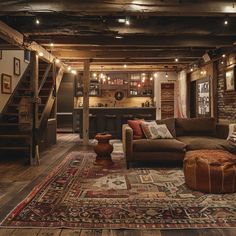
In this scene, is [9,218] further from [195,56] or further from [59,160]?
[195,56]

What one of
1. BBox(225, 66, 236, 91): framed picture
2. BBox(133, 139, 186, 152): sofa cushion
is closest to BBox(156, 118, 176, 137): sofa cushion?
BBox(133, 139, 186, 152): sofa cushion

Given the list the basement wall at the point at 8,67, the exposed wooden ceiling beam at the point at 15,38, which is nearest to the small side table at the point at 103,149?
the exposed wooden ceiling beam at the point at 15,38

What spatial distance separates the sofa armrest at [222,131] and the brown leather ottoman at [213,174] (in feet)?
6.32

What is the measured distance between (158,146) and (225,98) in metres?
3.01

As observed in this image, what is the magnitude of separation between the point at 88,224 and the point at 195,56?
662 cm

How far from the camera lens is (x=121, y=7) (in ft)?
12.9

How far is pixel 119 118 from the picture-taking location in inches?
386

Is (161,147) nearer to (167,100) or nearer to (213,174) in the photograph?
(213,174)

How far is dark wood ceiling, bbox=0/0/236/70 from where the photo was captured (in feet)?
12.9

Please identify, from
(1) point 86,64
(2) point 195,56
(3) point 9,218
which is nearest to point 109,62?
(1) point 86,64

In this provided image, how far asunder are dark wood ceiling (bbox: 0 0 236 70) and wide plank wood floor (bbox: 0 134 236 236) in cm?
244

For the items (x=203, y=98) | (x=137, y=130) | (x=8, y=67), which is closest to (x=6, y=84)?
(x=8, y=67)

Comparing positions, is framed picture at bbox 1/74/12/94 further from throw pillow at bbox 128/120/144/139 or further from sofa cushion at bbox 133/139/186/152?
sofa cushion at bbox 133/139/186/152

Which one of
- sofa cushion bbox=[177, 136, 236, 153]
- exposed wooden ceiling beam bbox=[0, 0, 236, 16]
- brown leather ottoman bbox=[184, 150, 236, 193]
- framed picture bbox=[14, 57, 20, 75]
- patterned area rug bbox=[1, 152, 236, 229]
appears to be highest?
exposed wooden ceiling beam bbox=[0, 0, 236, 16]
